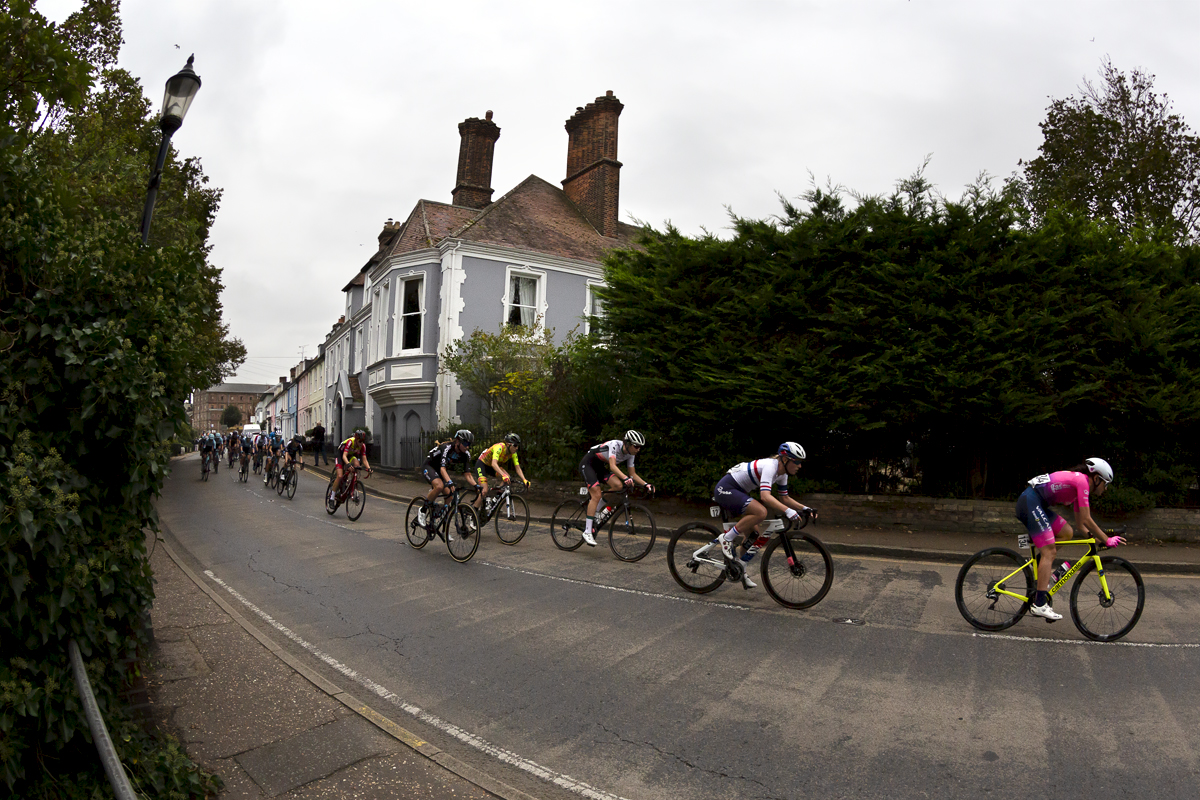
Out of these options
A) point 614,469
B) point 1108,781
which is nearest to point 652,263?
point 614,469

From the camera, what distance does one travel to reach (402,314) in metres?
26.3

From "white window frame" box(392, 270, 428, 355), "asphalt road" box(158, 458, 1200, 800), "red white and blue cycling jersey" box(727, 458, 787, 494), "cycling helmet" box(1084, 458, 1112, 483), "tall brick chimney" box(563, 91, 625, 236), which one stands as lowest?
"asphalt road" box(158, 458, 1200, 800)

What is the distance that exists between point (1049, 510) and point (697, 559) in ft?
11.3

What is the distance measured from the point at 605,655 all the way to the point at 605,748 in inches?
65.7

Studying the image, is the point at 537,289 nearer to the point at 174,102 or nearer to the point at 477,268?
the point at 477,268

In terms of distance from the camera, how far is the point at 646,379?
1427 cm

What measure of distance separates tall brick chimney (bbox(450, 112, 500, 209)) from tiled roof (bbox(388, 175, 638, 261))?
83cm

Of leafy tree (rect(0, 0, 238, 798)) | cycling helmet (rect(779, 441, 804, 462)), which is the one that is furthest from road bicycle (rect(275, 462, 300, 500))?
leafy tree (rect(0, 0, 238, 798))

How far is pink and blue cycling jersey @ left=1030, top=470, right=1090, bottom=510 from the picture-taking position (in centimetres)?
660

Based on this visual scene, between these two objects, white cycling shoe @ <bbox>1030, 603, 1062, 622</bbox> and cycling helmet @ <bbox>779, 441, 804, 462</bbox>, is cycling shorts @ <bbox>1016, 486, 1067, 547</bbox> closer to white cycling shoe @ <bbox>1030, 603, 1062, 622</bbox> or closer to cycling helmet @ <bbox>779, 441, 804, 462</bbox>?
white cycling shoe @ <bbox>1030, 603, 1062, 622</bbox>

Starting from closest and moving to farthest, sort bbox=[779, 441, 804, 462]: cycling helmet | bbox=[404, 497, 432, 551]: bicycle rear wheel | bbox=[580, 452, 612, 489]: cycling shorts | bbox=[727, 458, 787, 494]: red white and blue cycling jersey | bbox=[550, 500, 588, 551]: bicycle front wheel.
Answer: bbox=[779, 441, 804, 462]: cycling helmet
bbox=[727, 458, 787, 494]: red white and blue cycling jersey
bbox=[580, 452, 612, 489]: cycling shorts
bbox=[550, 500, 588, 551]: bicycle front wheel
bbox=[404, 497, 432, 551]: bicycle rear wheel

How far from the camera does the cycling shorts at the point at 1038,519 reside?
6.77 meters

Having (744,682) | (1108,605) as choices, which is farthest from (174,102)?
(1108,605)

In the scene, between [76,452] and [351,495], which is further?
[351,495]
